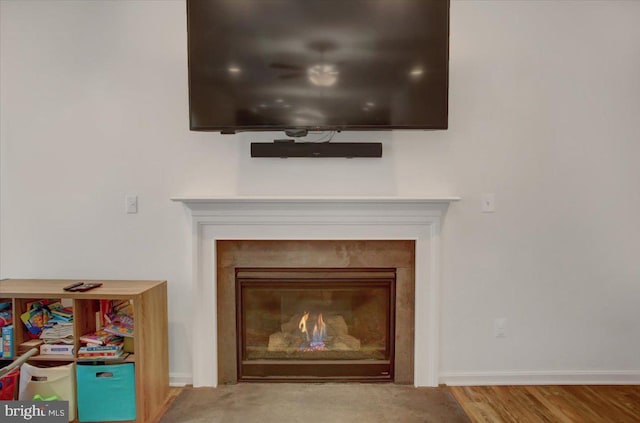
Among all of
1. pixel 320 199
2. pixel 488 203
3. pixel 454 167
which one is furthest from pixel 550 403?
pixel 320 199

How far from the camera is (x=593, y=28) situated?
8.54ft

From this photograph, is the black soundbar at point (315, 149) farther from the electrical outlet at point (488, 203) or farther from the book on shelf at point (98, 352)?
the book on shelf at point (98, 352)

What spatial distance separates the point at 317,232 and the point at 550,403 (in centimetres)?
163

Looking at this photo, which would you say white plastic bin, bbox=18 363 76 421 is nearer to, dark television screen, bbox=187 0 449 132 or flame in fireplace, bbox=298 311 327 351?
flame in fireplace, bbox=298 311 327 351

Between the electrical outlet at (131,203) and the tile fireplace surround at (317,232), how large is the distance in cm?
34

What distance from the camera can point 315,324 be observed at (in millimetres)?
2799

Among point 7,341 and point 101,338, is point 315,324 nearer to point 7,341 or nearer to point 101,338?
point 101,338

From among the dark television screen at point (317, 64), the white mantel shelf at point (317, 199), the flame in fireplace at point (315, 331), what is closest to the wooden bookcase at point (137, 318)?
the white mantel shelf at point (317, 199)

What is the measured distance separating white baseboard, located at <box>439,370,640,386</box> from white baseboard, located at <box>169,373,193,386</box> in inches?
60.4

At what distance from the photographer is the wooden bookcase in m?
2.20

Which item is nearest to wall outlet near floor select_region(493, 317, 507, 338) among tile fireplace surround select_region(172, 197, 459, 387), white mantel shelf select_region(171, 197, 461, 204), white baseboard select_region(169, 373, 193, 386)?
tile fireplace surround select_region(172, 197, 459, 387)

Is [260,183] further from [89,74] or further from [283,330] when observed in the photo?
[89,74]

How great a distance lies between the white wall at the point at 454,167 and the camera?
260cm

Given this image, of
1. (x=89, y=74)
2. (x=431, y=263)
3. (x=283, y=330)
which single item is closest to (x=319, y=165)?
(x=431, y=263)
